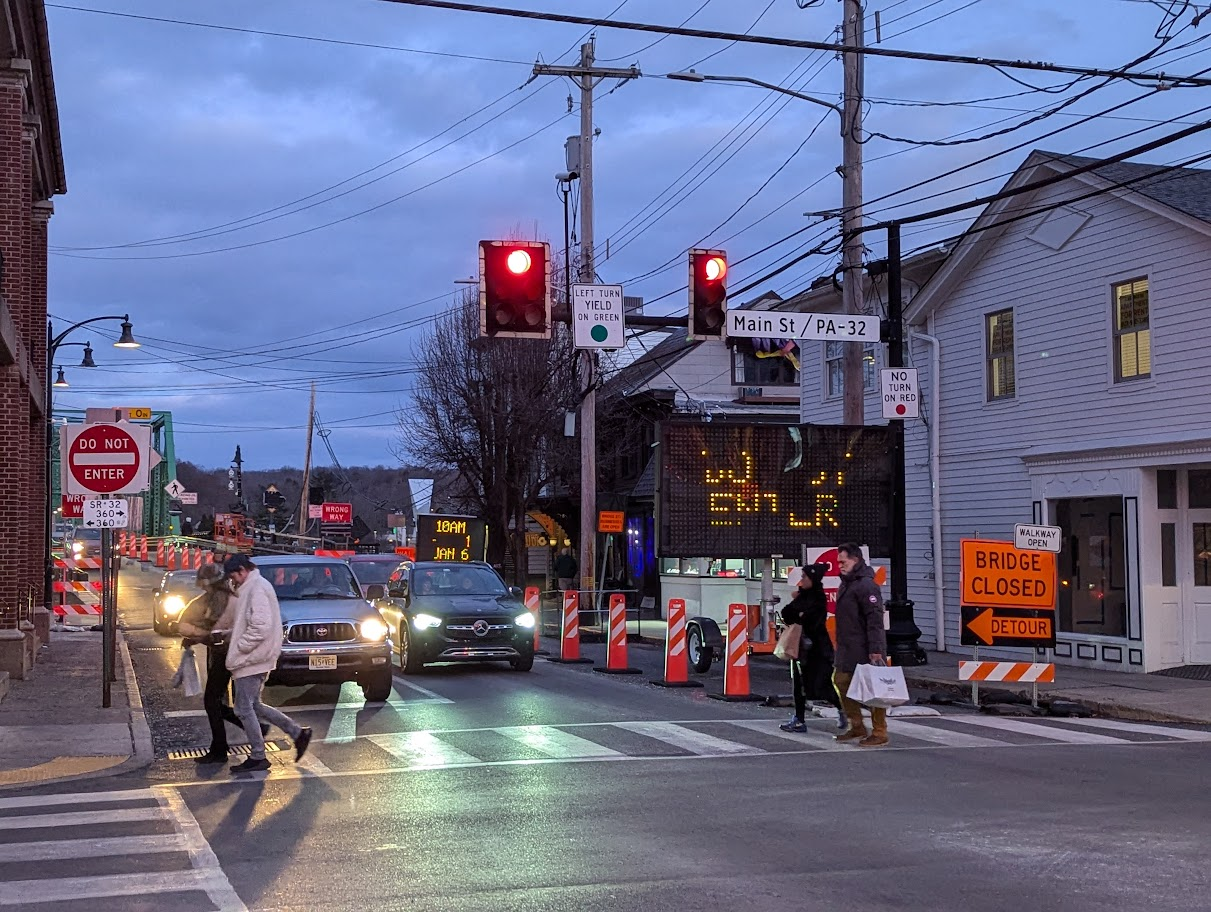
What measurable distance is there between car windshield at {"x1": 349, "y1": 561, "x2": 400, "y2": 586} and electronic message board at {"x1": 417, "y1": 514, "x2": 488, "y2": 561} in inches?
411

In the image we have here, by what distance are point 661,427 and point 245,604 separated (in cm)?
850

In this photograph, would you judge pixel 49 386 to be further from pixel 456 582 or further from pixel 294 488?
pixel 294 488

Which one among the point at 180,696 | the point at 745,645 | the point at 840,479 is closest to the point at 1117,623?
the point at 840,479

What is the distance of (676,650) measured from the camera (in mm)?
19047

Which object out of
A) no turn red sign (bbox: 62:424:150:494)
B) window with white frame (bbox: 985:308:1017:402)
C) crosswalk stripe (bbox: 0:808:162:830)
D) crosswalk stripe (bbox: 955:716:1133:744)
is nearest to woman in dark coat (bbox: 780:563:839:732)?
crosswalk stripe (bbox: 955:716:1133:744)

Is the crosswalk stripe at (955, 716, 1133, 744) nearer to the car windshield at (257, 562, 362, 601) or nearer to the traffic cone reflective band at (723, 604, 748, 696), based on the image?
the traffic cone reflective band at (723, 604, 748, 696)

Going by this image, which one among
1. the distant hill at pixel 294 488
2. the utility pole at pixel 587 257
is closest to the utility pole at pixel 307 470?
the distant hill at pixel 294 488

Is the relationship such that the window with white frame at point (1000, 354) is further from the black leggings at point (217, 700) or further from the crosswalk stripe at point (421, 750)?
the black leggings at point (217, 700)

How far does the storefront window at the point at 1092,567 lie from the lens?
809 inches

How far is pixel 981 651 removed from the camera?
73.1 ft

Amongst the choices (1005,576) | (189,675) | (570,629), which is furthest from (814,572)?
(570,629)

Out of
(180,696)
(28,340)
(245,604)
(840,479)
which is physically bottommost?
(180,696)

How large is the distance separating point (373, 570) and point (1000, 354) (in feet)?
40.5

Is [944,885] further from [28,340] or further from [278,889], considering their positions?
[28,340]
